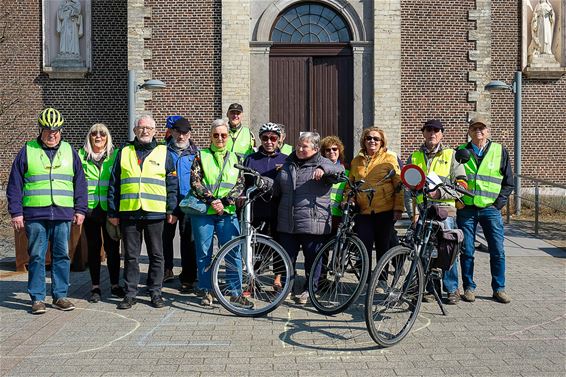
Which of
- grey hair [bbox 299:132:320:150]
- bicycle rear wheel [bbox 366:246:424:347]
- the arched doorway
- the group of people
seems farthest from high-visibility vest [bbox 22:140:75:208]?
the arched doorway

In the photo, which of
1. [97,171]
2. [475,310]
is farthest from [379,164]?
[97,171]

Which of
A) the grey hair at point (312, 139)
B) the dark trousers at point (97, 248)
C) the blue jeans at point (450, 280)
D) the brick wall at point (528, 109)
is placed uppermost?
the brick wall at point (528, 109)

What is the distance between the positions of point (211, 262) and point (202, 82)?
9932 mm

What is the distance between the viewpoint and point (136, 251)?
6.60 meters

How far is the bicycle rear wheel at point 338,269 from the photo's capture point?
5949 mm

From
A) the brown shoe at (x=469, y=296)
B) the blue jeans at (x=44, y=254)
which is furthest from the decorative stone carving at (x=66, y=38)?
the brown shoe at (x=469, y=296)

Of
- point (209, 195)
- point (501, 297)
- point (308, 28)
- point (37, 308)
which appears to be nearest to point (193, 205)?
point (209, 195)

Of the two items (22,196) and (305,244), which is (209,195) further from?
(22,196)

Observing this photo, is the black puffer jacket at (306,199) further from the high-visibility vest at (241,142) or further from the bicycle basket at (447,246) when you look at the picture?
the high-visibility vest at (241,142)

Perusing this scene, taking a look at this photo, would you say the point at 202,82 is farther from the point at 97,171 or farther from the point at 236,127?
the point at 97,171

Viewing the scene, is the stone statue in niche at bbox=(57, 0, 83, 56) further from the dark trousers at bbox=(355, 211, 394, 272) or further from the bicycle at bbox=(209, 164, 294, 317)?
the dark trousers at bbox=(355, 211, 394, 272)

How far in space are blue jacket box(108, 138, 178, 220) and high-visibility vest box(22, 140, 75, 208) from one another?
17.1 inches

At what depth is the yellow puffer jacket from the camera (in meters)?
6.52

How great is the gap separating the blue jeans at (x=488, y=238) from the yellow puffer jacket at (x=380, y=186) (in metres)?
0.81
